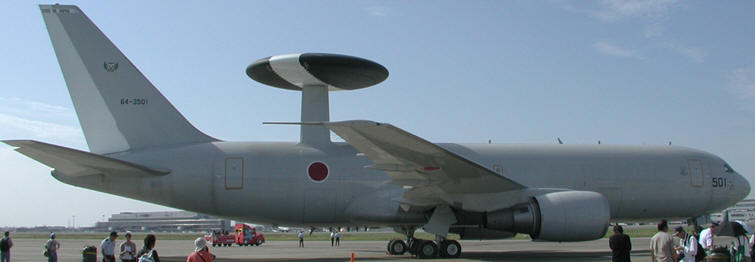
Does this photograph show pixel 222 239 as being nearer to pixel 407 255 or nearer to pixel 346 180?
pixel 407 255

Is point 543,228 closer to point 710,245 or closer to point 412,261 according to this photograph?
point 412,261

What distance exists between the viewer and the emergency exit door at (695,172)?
18922mm

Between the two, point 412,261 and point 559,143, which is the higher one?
point 559,143

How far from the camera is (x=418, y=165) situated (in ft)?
47.6

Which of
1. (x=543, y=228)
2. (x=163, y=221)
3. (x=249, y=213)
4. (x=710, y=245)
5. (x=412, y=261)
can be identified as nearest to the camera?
(x=710, y=245)

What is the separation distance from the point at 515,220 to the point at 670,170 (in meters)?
6.73

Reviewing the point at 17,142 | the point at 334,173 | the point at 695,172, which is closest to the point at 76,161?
the point at 17,142

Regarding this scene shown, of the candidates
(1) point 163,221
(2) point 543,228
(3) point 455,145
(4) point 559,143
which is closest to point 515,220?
(2) point 543,228

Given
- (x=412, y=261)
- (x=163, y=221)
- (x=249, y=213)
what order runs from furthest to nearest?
1. (x=163, y=221)
2. (x=249, y=213)
3. (x=412, y=261)

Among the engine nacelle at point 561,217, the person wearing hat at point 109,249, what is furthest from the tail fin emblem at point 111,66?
the engine nacelle at point 561,217

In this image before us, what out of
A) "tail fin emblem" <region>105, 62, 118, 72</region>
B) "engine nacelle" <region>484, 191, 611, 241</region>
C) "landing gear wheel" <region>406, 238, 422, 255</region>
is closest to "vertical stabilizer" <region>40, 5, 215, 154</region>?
"tail fin emblem" <region>105, 62, 118, 72</region>

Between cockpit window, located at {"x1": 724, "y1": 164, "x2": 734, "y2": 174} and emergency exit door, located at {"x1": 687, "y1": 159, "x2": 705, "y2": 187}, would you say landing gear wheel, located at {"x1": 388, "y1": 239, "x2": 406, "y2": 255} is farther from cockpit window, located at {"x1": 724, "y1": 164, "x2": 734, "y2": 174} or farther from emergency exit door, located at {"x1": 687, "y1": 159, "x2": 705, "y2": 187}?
cockpit window, located at {"x1": 724, "y1": 164, "x2": 734, "y2": 174}

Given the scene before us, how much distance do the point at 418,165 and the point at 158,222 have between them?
448 feet

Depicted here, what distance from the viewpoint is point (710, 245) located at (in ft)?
33.6
